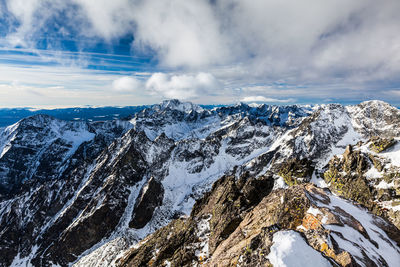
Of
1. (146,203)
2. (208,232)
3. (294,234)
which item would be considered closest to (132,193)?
(146,203)

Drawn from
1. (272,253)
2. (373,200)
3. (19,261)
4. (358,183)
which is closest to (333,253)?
(272,253)

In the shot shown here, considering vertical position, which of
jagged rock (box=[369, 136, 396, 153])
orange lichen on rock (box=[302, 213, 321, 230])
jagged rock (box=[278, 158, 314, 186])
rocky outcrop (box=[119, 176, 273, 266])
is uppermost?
orange lichen on rock (box=[302, 213, 321, 230])

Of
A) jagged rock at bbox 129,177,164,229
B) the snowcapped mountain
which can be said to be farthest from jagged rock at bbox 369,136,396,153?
jagged rock at bbox 129,177,164,229

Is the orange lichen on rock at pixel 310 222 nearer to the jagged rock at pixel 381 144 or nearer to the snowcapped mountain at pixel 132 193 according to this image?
the snowcapped mountain at pixel 132 193

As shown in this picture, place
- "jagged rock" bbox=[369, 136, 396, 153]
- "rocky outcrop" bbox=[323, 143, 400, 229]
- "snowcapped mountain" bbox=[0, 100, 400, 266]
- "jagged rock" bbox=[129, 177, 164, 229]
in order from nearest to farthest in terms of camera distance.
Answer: "rocky outcrop" bbox=[323, 143, 400, 229] < "jagged rock" bbox=[369, 136, 396, 153] < "snowcapped mountain" bbox=[0, 100, 400, 266] < "jagged rock" bbox=[129, 177, 164, 229]

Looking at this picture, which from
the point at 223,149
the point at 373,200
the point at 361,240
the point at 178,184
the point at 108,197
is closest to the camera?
the point at 361,240

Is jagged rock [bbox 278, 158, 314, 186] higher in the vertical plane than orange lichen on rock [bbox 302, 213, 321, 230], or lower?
lower

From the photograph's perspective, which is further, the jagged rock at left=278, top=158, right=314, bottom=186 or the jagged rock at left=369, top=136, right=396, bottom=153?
the jagged rock at left=278, top=158, right=314, bottom=186

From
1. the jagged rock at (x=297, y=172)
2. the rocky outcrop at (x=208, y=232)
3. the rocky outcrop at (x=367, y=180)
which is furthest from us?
the jagged rock at (x=297, y=172)

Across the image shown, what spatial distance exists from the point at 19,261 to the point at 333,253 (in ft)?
500

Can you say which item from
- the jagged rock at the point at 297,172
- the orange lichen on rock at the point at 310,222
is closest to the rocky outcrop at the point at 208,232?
the orange lichen on rock at the point at 310,222

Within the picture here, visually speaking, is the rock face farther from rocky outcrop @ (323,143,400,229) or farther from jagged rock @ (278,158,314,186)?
jagged rock @ (278,158,314,186)

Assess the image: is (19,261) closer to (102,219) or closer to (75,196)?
(75,196)

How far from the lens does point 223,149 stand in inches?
7781
